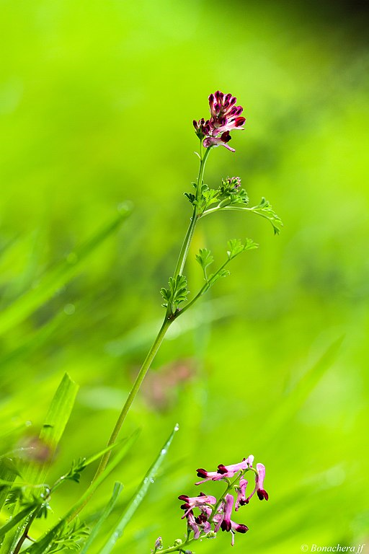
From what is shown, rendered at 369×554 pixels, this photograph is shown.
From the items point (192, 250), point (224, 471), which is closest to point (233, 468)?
point (224, 471)

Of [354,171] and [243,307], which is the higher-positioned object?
[354,171]

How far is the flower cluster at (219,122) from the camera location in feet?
0.32

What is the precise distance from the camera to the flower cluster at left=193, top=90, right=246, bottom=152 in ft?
0.32

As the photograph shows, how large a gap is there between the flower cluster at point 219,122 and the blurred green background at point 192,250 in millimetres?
38

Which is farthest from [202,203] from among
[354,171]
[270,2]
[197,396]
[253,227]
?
[270,2]

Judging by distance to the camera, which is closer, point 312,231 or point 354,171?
point 312,231

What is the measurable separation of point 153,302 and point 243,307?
0.17 ft

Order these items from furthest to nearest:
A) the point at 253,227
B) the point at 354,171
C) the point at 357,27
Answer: the point at 357,27, the point at 354,171, the point at 253,227

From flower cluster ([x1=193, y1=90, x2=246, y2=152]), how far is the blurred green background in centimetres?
4

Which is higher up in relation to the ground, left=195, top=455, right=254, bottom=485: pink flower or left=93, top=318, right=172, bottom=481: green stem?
left=93, top=318, right=172, bottom=481: green stem

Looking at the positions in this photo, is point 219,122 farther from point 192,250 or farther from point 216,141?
point 192,250

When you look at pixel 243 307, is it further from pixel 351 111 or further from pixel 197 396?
pixel 351 111

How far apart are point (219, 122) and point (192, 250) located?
141mm

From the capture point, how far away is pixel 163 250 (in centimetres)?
39
